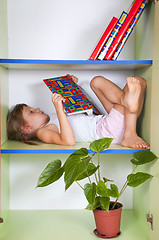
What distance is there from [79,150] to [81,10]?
876 millimetres

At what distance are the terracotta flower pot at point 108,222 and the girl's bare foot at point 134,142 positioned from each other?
0.32 meters

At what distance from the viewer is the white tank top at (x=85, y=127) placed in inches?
73.4

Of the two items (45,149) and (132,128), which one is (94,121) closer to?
(132,128)

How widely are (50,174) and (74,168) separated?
6.9 inches

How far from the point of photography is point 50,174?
157cm

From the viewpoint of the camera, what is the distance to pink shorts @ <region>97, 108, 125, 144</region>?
1770mm

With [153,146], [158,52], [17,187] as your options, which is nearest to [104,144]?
[153,146]

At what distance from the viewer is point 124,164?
81.1 inches

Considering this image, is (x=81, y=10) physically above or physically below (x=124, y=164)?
above

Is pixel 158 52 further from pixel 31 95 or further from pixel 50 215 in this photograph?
pixel 50 215

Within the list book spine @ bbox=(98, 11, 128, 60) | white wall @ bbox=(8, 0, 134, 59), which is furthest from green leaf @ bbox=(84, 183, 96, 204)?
white wall @ bbox=(8, 0, 134, 59)

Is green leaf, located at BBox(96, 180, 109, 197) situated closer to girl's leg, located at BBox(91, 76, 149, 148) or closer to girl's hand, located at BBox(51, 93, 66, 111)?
girl's leg, located at BBox(91, 76, 149, 148)

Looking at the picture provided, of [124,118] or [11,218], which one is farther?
[11,218]

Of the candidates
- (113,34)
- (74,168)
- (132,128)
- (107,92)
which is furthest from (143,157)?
(113,34)
